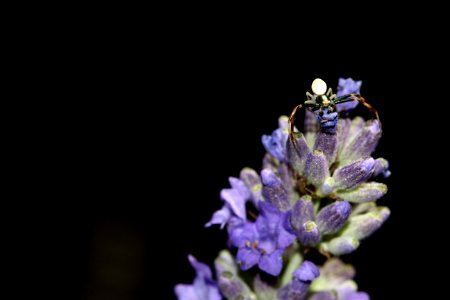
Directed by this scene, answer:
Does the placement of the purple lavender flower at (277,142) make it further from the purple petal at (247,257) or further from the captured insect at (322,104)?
the purple petal at (247,257)

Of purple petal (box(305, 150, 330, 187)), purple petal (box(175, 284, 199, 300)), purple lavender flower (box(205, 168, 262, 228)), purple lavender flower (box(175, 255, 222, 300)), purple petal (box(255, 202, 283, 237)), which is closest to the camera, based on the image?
purple petal (box(305, 150, 330, 187))

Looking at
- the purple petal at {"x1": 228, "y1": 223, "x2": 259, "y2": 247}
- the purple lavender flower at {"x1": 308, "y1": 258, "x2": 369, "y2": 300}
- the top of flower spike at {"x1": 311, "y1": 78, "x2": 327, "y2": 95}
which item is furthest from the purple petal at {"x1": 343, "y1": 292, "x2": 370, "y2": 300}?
the top of flower spike at {"x1": 311, "y1": 78, "x2": 327, "y2": 95}

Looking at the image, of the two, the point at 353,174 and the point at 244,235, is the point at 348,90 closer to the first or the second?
the point at 353,174

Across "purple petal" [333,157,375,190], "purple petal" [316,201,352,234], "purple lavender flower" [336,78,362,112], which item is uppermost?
"purple lavender flower" [336,78,362,112]

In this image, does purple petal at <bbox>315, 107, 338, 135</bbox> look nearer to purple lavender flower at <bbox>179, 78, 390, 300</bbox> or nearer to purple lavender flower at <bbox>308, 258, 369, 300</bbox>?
purple lavender flower at <bbox>179, 78, 390, 300</bbox>

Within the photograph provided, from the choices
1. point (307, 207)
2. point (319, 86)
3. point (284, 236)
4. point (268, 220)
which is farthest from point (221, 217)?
point (319, 86)

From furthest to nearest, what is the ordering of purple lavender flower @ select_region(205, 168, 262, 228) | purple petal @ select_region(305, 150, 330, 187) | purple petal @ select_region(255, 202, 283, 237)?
purple lavender flower @ select_region(205, 168, 262, 228)
purple petal @ select_region(255, 202, 283, 237)
purple petal @ select_region(305, 150, 330, 187)

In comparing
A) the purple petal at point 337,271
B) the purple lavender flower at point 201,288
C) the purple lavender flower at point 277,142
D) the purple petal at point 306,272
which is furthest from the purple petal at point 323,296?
the purple lavender flower at point 277,142
